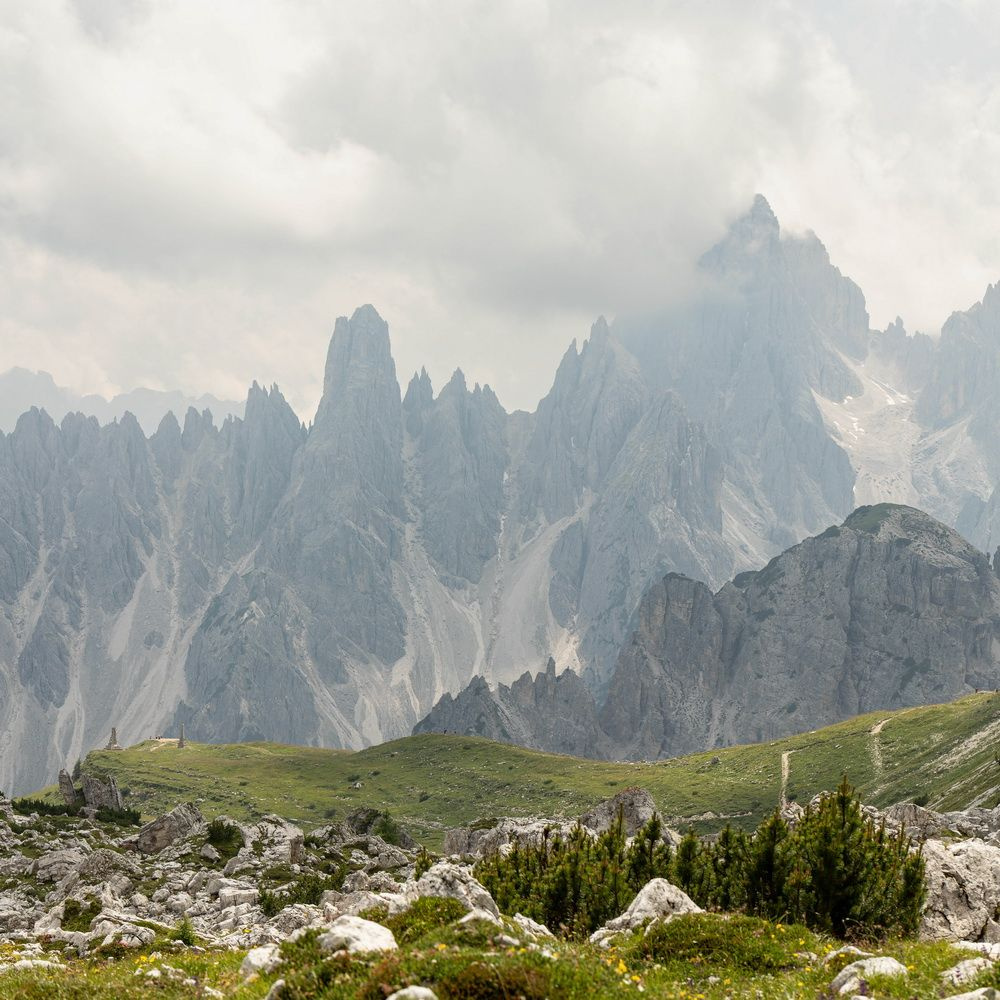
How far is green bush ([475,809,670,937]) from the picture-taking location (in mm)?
34812

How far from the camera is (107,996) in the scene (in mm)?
19688

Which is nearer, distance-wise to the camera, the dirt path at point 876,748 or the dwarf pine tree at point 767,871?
the dwarf pine tree at point 767,871

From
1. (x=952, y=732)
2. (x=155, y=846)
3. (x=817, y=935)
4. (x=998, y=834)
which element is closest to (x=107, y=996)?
(x=817, y=935)

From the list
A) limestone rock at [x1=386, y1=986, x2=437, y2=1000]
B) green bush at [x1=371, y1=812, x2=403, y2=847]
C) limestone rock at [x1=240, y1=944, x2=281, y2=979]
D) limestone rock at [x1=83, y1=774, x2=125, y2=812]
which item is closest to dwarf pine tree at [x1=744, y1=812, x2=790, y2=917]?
limestone rock at [x1=240, y1=944, x2=281, y2=979]

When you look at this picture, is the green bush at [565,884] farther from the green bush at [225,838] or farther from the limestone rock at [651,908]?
the green bush at [225,838]

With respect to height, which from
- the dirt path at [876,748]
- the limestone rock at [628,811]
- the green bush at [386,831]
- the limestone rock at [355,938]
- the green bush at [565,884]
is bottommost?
the green bush at [386,831]

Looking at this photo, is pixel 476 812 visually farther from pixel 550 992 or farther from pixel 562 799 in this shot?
pixel 550 992

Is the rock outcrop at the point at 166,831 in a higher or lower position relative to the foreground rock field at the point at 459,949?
lower

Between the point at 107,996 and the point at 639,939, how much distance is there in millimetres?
13692

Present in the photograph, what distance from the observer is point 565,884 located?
35.6 meters

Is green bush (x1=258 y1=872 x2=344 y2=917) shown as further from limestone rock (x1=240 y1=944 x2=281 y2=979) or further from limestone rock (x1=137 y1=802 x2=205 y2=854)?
limestone rock (x1=240 y1=944 x2=281 y2=979)

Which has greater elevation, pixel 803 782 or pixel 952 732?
pixel 952 732

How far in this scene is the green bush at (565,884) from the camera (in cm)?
3481

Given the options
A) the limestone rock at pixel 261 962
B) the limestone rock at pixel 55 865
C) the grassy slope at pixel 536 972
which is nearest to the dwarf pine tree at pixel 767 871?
the grassy slope at pixel 536 972
